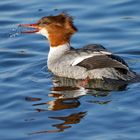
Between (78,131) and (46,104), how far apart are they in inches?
55.9

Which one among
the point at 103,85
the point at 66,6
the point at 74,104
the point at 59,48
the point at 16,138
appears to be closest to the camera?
the point at 16,138

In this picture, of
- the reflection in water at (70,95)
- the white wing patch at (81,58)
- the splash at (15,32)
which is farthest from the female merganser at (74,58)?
the splash at (15,32)

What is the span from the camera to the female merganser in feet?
40.2

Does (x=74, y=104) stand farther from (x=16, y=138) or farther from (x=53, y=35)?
(x=53, y=35)

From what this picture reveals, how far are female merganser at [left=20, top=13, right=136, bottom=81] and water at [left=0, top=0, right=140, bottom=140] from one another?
22 centimetres

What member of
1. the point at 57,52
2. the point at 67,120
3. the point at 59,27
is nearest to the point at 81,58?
the point at 57,52

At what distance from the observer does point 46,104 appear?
444 inches

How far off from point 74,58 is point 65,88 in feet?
2.35

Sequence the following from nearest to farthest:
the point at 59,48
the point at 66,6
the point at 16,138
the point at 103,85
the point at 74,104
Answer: the point at 16,138, the point at 74,104, the point at 103,85, the point at 59,48, the point at 66,6

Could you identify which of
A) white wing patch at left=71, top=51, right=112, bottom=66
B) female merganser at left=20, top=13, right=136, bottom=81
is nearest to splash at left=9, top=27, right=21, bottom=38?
female merganser at left=20, top=13, right=136, bottom=81

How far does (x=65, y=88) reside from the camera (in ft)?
39.9

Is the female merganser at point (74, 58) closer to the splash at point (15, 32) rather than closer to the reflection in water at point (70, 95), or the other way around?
the reflection in water at point (70, 95)

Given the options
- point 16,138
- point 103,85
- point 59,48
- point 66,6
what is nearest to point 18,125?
point 16,138

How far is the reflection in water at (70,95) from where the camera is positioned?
10508 mm
